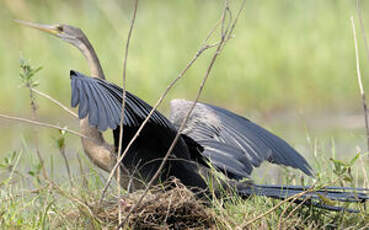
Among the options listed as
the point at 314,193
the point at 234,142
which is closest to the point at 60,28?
the point at 234,142

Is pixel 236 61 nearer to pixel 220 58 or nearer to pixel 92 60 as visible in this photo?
pixel 220 58

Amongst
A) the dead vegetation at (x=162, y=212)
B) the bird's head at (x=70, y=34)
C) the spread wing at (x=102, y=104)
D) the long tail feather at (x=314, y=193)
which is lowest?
the dead vegetation at (x=162, y=212)

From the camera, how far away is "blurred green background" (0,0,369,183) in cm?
805

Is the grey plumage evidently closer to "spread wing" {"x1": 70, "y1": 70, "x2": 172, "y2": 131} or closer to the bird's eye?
"spread wing" {"x1": 70, "y1": 70, "x2": 172, "y2": 131}

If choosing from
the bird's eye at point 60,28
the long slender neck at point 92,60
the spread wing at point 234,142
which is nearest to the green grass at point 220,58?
the bird's eye at point 60,28

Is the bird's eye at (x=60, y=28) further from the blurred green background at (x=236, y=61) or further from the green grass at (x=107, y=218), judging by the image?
the blurred green background at (x=236, y=61)

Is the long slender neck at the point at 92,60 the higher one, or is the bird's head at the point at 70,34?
the bird's head at the point at 70,34

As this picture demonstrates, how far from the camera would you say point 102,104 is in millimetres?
3049

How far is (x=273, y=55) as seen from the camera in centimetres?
842

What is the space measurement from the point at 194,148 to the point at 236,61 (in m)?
4.66

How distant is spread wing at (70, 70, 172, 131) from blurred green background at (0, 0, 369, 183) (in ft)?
14.5

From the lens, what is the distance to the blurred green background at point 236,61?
8.05 meters

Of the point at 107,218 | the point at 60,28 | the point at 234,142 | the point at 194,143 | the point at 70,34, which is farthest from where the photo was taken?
the point at 60,28

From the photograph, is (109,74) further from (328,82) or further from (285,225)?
(285,225)
